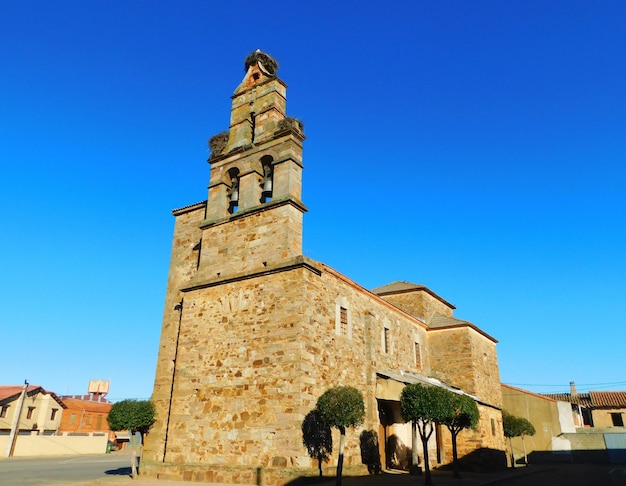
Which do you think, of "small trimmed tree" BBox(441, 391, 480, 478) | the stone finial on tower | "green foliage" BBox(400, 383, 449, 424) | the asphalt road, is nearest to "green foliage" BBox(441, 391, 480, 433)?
"small trimmed tree" BBox(441, 391, 480, 478)

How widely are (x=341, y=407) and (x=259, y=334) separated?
352 cm

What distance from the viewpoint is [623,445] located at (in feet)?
99.6

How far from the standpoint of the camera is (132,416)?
15609 mm

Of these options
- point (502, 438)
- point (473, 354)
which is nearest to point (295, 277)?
point (473, 354)

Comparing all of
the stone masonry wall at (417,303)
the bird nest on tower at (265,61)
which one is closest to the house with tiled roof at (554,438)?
the stone masonry wall at (417,303)

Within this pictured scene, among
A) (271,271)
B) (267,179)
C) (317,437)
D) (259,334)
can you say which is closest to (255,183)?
(267,179)

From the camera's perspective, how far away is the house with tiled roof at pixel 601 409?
126 ft

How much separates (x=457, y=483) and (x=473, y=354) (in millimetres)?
10981

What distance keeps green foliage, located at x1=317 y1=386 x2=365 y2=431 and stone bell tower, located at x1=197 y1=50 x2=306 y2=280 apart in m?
4.48

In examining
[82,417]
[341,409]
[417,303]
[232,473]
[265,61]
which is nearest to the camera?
[341,409]

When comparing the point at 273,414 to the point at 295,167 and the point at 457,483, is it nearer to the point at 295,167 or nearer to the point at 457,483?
the point at 457,483

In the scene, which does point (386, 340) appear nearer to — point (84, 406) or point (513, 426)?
point (513, 426)

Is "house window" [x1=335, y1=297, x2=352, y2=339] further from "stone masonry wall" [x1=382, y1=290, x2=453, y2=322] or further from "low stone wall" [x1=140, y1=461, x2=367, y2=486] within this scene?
"stone masonry wall" [x1=382, y1=290, x2=453, y2=322]

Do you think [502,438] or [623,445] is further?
[623,445]
